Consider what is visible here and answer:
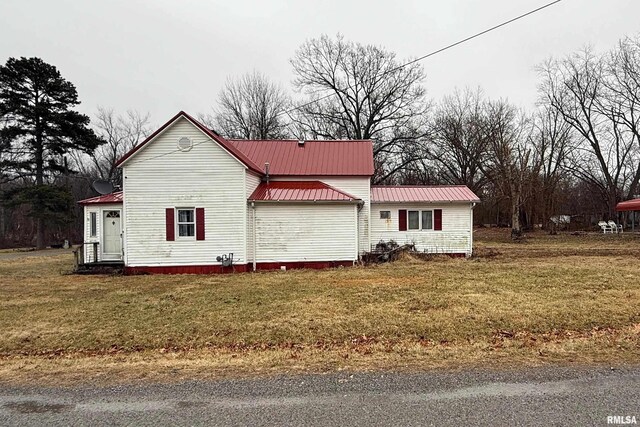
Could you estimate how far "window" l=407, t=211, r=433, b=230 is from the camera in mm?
19359

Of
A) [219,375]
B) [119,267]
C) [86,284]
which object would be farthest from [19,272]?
[219,375]

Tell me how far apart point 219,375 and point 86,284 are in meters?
10.2

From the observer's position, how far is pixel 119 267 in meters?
16.0

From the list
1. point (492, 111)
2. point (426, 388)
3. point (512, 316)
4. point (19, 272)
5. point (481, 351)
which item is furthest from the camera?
point (492, 111)

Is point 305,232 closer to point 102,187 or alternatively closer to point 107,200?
point 107,200

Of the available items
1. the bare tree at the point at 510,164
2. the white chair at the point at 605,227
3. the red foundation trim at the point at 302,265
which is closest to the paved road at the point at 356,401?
the red foundation trim at the point at 302,265

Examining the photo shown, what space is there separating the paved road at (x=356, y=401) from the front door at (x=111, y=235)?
13.5m

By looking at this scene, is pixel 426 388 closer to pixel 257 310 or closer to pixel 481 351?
pixel 481 351

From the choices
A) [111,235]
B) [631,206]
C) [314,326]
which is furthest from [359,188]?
[631,206]

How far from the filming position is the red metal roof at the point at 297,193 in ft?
52.1

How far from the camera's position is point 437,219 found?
19.3 metres

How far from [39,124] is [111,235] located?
21.7 meters

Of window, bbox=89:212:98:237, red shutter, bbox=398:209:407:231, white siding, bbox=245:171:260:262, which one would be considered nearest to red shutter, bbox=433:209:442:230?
red shutter, bbox=398:209:407:231

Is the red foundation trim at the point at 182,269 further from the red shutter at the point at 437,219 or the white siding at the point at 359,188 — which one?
the red shutter at the point at 437,219
